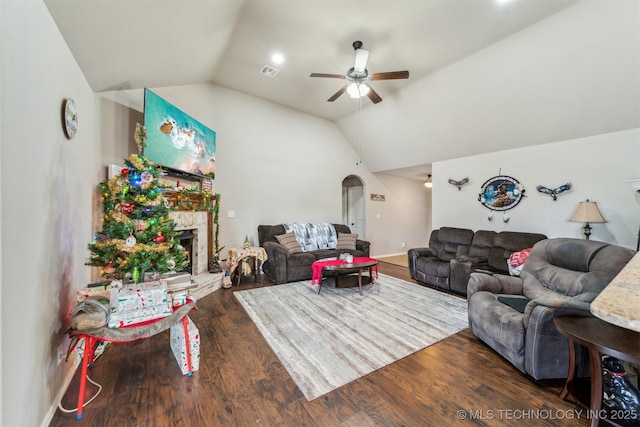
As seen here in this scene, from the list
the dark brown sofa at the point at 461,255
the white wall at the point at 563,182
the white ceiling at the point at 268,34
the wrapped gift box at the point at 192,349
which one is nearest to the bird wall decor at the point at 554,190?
the white wall at the point at 563,182

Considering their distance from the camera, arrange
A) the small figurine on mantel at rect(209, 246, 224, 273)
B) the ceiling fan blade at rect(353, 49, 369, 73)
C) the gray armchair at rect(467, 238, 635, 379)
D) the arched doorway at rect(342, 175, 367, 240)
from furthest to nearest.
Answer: the arched doorway at rect(342, 175, 367, 240)
the small figurine on mantel at rect(209, 246, 224, 273)
the ceiling fan blade at rect(353, 49, 369, 73)
the gray armchair at rect(467, 238, 635, 379)

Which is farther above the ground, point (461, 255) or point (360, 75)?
point (360, 75)

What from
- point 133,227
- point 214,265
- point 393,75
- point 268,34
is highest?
point 268,34

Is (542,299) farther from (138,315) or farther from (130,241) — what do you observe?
(130,241)

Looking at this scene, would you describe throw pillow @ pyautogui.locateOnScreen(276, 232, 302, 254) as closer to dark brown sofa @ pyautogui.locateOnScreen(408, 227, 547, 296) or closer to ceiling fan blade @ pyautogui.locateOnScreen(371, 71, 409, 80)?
dark brown sofa @ pyautogui.locateOnScreen(408, 227, 547, 296)

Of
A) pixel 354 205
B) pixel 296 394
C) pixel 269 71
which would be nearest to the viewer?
pixel 296 394

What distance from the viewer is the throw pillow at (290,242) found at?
466 cm

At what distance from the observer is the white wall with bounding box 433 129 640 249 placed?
3186 mm

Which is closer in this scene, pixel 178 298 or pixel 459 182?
pixel 178 298

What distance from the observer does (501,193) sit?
173 inches

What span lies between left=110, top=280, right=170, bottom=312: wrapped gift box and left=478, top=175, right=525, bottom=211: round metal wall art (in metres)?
5.22

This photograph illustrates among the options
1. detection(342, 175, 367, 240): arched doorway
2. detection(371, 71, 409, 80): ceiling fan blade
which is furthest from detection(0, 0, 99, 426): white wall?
detection(342, 175, 367, 240): arched doorway

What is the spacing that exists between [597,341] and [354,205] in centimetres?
607

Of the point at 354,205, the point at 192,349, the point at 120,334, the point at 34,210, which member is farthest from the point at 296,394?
the point at 354,205
